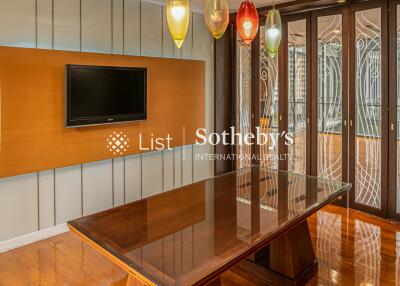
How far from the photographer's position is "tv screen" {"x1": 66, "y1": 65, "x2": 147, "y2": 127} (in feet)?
11.8

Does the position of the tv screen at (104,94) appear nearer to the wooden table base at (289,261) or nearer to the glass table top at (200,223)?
the glass table top at (200,223)

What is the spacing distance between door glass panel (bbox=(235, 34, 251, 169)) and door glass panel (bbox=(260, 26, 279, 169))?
0.74 ft

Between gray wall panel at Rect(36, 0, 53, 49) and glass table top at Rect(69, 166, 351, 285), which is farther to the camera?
gray wall panel at Rect(36, 0, 53, 49)

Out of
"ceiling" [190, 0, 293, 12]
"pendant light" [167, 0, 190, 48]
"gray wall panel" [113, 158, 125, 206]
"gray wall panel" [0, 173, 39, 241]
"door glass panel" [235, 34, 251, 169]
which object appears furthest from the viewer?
"door glass panel" [235, 34, 251, 169]

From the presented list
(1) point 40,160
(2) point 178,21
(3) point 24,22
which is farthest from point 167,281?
(3) point 24,22

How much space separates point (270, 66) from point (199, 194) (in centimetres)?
293

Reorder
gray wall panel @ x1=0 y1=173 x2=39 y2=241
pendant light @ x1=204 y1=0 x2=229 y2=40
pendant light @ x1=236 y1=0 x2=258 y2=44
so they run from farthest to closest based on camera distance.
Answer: gray wall panel @ x1=0 y1=173 x2=39 y2=241
pendant light @ x1=236 y1=0 x2=258 y2=44
pendant light @ x1=204 y1=0 x2=229 y2=40

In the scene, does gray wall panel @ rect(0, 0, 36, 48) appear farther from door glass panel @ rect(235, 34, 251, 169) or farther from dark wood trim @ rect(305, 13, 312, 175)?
dark wood trim @ rect(305, 13, 312, 175)

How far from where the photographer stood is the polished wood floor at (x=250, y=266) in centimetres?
282

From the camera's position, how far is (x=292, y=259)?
8.89ft

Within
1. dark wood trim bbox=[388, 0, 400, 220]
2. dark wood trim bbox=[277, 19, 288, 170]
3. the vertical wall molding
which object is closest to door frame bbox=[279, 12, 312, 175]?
dark wood trim bbox=[277, 19, 288, 170]

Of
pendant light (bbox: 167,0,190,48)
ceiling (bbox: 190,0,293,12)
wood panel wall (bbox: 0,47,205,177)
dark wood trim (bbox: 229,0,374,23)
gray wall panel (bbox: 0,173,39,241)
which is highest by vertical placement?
ceiling (bbox: 190,0,293,12)

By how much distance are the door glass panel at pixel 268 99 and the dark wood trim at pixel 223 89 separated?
49cm

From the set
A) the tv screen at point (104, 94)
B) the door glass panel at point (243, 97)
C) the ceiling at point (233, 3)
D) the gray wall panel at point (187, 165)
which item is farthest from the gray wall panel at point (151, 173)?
the ceiling at point (233, 3)
